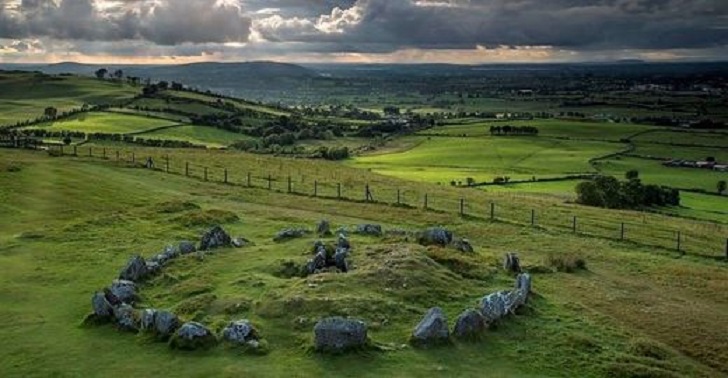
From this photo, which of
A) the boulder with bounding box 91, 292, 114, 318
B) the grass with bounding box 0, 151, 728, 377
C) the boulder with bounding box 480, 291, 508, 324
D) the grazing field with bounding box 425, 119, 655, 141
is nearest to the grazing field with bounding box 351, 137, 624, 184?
the grazing field with bounding box 425, 119, 655, 141

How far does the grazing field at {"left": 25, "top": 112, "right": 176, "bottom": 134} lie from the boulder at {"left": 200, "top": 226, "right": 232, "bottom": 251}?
116 m

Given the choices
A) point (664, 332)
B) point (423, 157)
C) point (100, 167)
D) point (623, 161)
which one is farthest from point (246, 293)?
point (623, 161)

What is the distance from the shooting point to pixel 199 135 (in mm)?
163000

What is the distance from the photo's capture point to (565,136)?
183 metres

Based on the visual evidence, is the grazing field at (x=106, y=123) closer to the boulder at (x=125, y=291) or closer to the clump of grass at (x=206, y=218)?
the clump of grass at (x=206, y=218)

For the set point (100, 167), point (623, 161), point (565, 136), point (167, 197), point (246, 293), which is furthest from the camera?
point (565, 136)

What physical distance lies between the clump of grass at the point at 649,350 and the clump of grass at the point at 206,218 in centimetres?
3304

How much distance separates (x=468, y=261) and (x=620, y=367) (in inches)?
534

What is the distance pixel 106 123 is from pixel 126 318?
142m

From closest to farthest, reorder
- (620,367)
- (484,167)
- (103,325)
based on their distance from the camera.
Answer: (620,367)
(103,325)
(484,167)

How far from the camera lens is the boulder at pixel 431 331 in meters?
28.8

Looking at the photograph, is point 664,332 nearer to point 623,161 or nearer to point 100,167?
point 100,167

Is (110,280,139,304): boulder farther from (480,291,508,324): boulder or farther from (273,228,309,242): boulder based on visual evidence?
(480,291,508,324): boulder

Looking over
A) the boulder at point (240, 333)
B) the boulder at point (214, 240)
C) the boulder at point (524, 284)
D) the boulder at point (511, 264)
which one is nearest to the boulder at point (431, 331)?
the boulder at point (240, 333)
